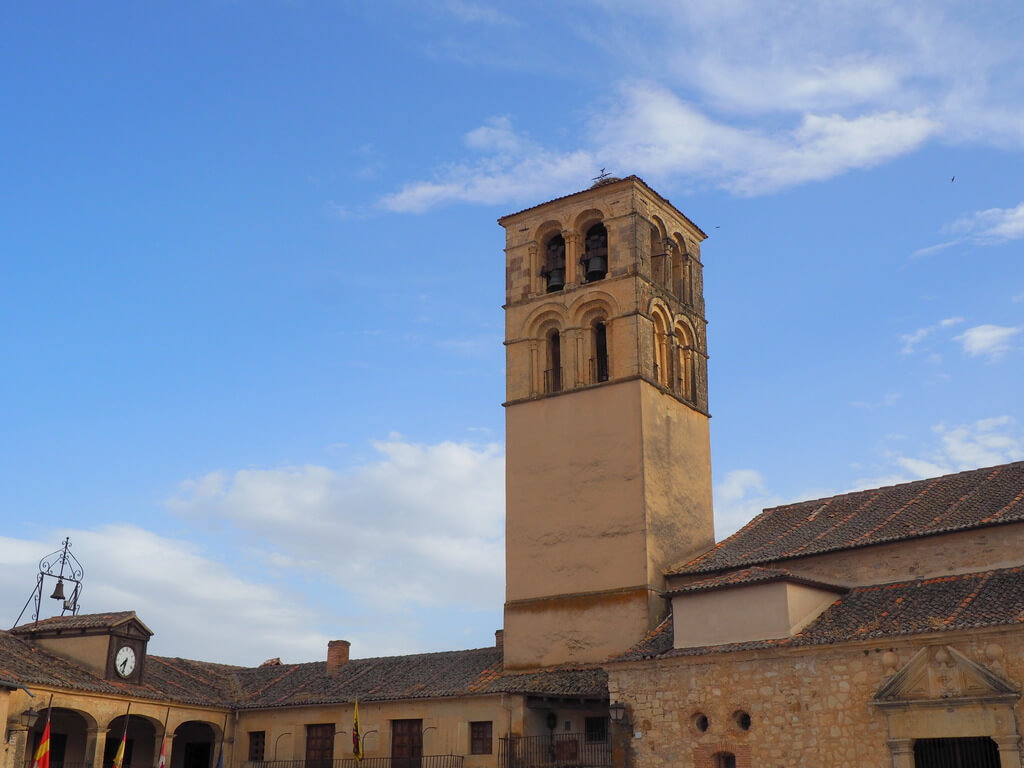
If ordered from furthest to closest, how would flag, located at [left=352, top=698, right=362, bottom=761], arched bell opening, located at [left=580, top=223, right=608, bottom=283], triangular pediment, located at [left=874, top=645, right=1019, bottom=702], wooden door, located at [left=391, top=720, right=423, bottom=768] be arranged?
arched bell opening, located at [left=580, top=223, right=608, bottom=283], wooden door, located at [left=391, top=720, right=423, bottom=768], flag, located at [left=352, top=698, right=362, bottom=761], triangular pediment, located at [left=874, top=645, right=1019, bottom=702]

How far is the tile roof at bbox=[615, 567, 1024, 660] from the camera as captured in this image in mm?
18812

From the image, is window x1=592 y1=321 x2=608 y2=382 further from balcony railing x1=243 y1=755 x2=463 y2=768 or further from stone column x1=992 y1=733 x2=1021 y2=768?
stone column x1=992 y1=733 x2=1021 y2=768

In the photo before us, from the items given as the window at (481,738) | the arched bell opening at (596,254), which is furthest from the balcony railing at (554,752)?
the arched bell opening at (596,254)

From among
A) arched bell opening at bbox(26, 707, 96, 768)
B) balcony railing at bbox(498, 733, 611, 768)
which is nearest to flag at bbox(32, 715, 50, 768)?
arched bell opening at bbox(26, 707, 96, 768)

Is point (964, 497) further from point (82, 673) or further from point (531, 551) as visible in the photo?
point (82, 673)

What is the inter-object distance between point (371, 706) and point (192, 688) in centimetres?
572

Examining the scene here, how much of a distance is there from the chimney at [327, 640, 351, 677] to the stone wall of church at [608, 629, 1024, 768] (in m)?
11.8

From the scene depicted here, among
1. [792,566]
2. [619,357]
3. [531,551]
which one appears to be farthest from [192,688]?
[792,566]

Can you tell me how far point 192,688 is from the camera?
98.7 ft

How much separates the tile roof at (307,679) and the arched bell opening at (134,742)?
3.56ft

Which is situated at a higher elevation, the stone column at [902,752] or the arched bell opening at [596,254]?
the arched bell opening at [596,254]

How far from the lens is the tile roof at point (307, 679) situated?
81.9 feet

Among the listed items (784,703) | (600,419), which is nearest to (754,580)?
(784,703)

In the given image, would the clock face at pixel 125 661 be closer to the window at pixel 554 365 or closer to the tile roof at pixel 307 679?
the tile roof at pixel 307 679
